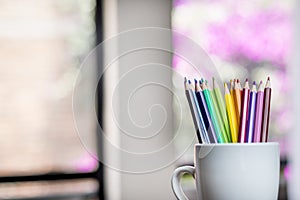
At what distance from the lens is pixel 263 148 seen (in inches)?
21.6

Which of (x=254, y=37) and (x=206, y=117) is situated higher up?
(x=254, y=37)

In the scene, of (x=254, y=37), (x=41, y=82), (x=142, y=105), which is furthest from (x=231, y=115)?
Result: (x=254, y=37)

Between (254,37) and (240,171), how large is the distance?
5.29 ft

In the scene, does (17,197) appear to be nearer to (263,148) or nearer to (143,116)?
(143,116)

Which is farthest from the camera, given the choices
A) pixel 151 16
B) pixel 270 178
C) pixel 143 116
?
pixel 151 16

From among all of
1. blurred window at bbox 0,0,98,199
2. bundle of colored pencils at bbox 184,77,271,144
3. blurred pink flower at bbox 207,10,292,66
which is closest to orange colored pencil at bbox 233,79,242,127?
bundle of colored pencils at bbox 184,77,271,144

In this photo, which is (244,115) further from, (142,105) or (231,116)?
(142,105)

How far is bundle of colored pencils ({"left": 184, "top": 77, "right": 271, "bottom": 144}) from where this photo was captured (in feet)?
1.81

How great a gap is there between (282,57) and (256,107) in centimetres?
166

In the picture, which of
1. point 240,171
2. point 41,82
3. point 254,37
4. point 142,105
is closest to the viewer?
point 240,171

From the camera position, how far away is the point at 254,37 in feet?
6.91

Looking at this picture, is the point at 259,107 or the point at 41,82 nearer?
the point at 259,107

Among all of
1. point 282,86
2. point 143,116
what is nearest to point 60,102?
point 282,86

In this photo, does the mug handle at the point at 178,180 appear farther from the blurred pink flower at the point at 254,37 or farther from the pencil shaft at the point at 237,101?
the blurred pink flower at the point at 254,37
